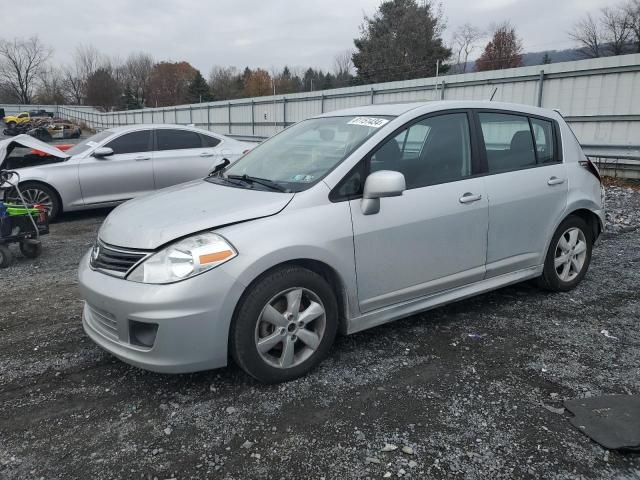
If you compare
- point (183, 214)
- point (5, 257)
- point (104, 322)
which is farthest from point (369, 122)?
point (5, 257)

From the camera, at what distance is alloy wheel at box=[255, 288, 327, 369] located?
292 cm

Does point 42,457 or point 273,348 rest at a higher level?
point 273,348

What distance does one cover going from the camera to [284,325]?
2.97 m

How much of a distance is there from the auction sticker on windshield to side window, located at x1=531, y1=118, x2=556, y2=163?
165 cm

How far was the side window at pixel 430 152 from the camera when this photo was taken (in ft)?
11.3

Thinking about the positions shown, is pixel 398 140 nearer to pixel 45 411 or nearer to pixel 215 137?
pixel 45 411

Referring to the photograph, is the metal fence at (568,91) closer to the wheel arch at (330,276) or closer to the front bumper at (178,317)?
the wheel arch at (330,276)

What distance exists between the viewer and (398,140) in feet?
11.4

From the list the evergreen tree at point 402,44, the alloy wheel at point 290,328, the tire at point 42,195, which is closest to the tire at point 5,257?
the tire at point 42,195

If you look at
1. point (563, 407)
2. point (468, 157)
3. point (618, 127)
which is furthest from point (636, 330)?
point (618, 127)

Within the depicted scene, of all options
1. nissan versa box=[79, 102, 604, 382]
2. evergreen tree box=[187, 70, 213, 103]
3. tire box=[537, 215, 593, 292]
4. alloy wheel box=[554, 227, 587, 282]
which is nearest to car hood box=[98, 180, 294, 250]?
nissan versa box=[79, 102, 604, 382]

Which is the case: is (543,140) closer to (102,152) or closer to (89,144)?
(102,152)

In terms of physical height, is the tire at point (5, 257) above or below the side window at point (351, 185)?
below

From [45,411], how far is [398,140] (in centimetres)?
281
